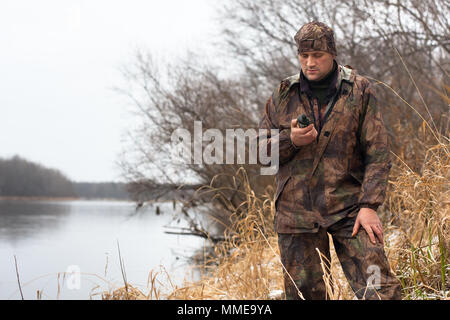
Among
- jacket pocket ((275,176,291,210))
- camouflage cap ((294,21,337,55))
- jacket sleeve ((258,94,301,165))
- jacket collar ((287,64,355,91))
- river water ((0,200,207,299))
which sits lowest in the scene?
river water ((0,200,207,299))

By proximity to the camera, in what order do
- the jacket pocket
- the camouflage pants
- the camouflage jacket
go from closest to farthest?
1. the camouflage pants
2. the camouflage jacket
3. the jacket pocket

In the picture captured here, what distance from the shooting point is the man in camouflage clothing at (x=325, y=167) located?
250 centimetres

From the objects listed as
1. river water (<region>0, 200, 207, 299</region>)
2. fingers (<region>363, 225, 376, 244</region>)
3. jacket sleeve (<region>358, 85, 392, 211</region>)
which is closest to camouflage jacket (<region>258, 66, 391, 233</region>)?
jacket sleeve (<region>358, 85, 392, 211</region>)

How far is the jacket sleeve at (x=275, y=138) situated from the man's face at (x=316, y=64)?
0.90ft

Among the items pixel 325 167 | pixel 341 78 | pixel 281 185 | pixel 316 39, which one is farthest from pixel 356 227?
pixel 316 39

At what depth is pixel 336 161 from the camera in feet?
8.55

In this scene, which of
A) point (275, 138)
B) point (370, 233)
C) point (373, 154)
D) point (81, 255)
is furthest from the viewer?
point (81, 255)

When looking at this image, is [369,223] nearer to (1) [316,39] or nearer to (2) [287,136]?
(2) [287,136]

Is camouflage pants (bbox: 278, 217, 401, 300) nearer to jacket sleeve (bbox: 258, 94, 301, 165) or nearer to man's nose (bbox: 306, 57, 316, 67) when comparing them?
jacket sleeve (bbox: 258, 94, 301, 165)

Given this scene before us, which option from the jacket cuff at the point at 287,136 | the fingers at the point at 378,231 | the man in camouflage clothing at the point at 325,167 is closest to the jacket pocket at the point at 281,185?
the man in camouflage clothing at the point at 325,167

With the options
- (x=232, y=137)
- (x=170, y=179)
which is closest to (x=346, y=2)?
(x=232, y=137)

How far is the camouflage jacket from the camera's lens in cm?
255

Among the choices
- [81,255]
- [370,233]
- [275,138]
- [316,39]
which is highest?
[316,39]

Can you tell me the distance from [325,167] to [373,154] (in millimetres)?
230
